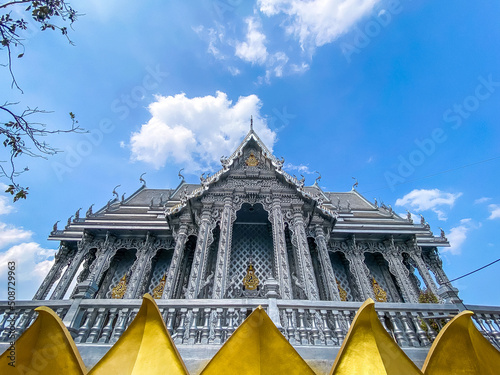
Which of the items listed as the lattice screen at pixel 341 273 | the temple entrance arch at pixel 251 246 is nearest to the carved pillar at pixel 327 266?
the temple entrance arch at pixel 251 246

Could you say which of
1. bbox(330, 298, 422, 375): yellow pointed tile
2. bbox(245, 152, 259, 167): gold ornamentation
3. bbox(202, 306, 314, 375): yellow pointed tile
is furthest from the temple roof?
bbox(202, 306, 314, 375): yellow pointed tile

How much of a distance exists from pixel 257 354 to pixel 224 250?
15.1 ft

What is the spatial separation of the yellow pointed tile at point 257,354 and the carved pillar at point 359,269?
704 centimetres

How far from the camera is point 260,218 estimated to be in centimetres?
1055

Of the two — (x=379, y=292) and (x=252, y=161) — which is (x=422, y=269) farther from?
(x=252, y=161)

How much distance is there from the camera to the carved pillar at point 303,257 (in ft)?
22.7

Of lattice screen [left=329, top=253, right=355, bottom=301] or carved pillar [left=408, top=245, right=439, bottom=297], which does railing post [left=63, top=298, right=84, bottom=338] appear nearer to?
lattice screen [left=329, top=253, right=355, bottom=301]

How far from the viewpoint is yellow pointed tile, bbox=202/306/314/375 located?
10.4 ft

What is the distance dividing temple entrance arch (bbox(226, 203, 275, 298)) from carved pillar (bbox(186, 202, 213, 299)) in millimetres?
1661

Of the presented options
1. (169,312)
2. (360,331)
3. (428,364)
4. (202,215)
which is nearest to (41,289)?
(202,215)

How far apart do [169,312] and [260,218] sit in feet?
20.2

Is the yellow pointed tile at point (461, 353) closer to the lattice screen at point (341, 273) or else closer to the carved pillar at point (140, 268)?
the lattice screen at point (341, 273)

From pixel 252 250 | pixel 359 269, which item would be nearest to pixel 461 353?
pixel 359 269

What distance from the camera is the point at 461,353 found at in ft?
12.0
